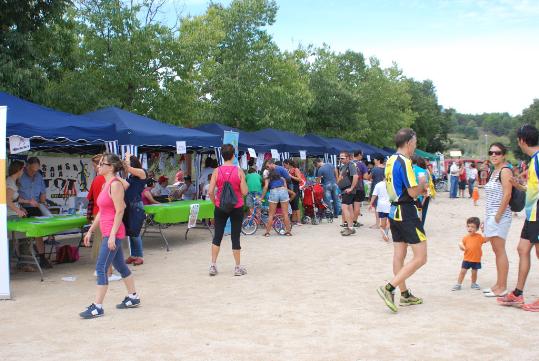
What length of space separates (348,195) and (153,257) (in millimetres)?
4877

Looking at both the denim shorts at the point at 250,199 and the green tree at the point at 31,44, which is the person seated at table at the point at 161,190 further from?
the green tree at the point at 31,44

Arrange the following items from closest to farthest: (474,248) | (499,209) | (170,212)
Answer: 1. (499,209)
2. (474,248)
3. (170,212)

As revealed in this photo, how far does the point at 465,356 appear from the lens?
4277 mm

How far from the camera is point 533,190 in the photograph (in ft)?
18.0

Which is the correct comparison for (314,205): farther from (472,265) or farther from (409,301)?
(409,301)

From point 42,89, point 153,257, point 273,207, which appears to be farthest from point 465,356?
point 42,89

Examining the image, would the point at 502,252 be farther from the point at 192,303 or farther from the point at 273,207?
the point at 273,207

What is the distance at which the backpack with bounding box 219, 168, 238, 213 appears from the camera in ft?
24.8

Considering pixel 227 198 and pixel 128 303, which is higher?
pixel 227 198

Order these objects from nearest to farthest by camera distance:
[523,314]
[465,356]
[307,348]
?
[465,356] → [307,348] → [523,314]

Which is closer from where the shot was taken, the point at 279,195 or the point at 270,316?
the point at 270,316

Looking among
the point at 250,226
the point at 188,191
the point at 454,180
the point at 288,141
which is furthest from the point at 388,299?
the point at 454,180

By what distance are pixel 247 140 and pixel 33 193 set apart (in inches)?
304

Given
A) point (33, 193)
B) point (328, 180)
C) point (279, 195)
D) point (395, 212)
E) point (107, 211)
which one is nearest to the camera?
point (395, 212)
